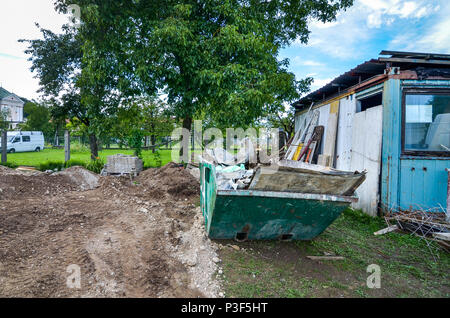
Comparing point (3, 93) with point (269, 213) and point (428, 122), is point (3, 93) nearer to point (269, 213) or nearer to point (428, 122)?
point (269, 213)

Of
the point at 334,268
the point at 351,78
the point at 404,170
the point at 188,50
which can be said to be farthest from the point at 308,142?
the point at 334,268

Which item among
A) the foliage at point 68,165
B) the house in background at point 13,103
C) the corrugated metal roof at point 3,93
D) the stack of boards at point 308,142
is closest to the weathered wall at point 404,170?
the stack of boards at point 308,142

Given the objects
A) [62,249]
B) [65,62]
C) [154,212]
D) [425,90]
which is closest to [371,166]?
[425,90]

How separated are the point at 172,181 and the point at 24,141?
23.3m

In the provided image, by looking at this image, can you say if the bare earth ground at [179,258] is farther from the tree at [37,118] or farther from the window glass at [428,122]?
the tree at [37,118]

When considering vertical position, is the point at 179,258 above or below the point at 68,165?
below

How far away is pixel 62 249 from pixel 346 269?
3984 millimetres

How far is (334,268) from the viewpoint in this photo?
3.51 metres

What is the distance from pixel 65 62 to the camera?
13.0m

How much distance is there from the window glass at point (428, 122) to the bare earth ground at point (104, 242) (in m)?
4.63

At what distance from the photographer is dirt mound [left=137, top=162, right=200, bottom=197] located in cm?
760

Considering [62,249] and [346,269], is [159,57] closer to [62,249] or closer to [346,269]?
[62,249]

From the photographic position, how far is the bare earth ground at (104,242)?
9.57ft

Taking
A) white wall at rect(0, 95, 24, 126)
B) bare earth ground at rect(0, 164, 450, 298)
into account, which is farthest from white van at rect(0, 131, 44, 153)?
white wall at rect(0, 95, 24, 126)
